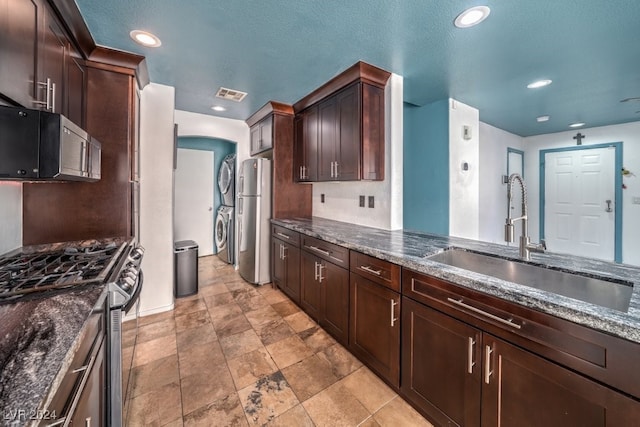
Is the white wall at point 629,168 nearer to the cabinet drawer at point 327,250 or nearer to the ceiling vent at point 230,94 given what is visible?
the cabinet drawer at point 327,250

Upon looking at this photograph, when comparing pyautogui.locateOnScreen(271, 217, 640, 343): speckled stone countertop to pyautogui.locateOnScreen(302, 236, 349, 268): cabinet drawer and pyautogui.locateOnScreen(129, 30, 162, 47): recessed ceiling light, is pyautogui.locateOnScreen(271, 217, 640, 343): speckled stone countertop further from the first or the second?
pyautogui.locateOnScreen(129, 30, 162, 47): recessed ceiling light

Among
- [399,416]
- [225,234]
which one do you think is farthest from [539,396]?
[225,234]

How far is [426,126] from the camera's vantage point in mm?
3367

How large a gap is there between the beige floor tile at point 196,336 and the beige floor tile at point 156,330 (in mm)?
138

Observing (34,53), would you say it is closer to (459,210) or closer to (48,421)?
(48,421)

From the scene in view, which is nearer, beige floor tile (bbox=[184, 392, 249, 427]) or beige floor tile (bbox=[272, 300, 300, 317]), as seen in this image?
beige floor tile (bbox=[184, 392, 249, 427])

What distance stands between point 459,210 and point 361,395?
2.43m

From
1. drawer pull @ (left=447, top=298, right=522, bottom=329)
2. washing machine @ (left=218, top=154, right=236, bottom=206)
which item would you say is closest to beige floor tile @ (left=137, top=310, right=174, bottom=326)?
washing machine @ (left=218, top=154, right=236, bottom=206)

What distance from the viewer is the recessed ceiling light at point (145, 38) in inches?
76.5

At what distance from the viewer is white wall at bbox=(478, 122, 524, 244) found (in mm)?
4301

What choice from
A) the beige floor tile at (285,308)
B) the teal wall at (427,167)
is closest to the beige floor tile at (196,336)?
the beige floor tile at (285,308)

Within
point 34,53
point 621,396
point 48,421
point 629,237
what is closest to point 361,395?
point 621,396

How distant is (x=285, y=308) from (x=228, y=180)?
8.47 ft

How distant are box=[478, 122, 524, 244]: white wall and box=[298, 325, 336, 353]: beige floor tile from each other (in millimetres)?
3114
